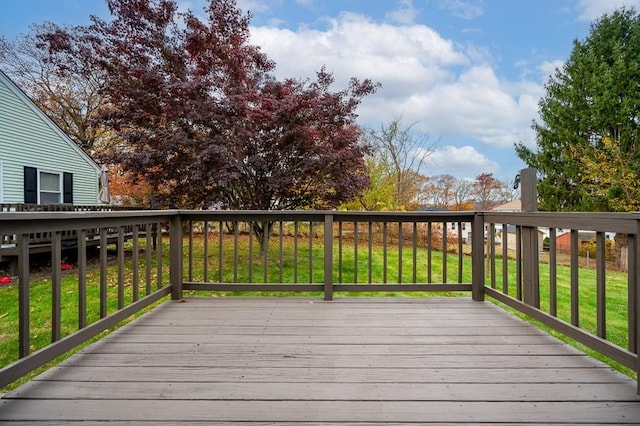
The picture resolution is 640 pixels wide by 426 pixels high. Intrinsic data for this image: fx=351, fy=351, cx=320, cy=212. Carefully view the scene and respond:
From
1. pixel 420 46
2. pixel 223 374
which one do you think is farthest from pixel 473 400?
pixel 420 46

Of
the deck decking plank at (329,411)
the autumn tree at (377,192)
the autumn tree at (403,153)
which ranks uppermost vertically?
the autumn tree at (403,153)

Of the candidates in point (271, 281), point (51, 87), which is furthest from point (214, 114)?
point (51, 87)

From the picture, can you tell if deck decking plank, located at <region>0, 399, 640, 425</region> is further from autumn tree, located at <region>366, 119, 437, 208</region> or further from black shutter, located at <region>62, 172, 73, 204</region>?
autumn tree, located at <region>366, 119, 437, 208</region>

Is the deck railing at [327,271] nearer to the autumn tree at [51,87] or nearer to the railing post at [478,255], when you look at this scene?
the railing post at [478,255]

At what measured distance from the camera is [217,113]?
6055mm

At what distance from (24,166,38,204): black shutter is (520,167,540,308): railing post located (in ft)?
33.5

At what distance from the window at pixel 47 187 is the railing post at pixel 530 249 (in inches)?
402

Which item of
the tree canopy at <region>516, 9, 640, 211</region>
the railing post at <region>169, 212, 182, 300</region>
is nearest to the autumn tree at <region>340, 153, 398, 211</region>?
the tree canopy at <region>516, 9, 640, 211</region>

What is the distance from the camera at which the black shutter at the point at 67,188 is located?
939 cm

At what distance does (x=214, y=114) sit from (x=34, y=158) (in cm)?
585

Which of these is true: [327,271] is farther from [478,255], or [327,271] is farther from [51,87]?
[51,87]

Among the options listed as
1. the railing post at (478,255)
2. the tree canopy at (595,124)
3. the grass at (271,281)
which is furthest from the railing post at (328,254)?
the tree canopy at (595,124)

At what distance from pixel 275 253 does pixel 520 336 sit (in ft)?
17.7

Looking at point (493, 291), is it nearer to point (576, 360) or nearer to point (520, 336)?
point (520, 336)
